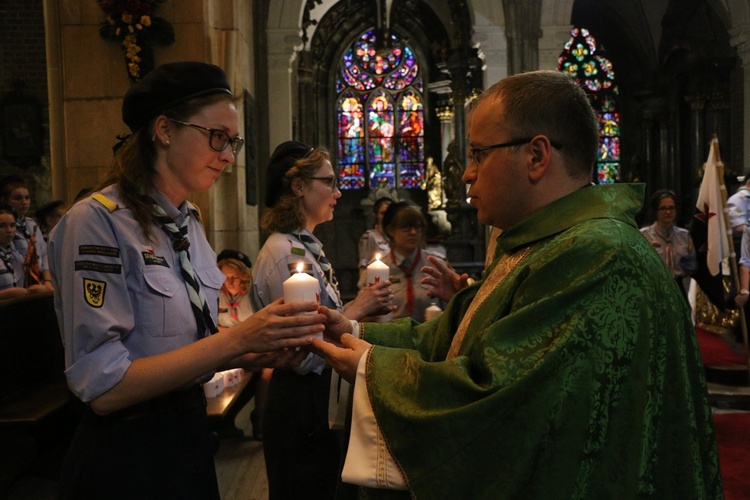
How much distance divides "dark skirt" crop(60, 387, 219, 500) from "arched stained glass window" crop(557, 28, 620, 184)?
18141mm

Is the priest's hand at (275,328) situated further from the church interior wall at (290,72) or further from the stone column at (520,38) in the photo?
the stone column at (520,38)

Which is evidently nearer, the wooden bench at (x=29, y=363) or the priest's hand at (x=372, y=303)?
the priest's hand at (x=372, y=303)

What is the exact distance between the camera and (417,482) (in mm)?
1373

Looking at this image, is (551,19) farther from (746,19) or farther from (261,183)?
(261,183)

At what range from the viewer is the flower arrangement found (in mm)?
5027

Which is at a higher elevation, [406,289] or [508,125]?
[508,125]

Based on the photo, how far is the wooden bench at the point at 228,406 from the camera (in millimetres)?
3877

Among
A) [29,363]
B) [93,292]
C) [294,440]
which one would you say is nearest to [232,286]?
[29,363]

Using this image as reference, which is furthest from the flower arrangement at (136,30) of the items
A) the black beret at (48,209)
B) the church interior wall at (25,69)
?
the church interior wall at (25,69)

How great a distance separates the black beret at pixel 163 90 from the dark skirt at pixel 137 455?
2.28ft

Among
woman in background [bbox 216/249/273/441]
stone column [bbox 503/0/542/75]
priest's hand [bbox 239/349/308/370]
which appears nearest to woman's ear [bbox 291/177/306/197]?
priest's hand [bbox 239/349/308/370]

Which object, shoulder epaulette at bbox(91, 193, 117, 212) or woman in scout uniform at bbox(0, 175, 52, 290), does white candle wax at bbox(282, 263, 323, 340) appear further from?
woman in scout uniform at bbox(0, 175, 52, 290)

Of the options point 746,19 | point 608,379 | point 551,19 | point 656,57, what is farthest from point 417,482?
point 656,57

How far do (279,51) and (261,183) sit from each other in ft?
6.07
